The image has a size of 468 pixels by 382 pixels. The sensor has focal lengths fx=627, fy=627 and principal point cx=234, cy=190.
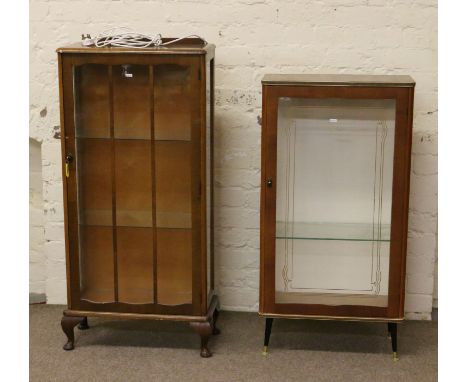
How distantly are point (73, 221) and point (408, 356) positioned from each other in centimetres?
169

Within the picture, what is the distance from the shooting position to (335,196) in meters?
2.93

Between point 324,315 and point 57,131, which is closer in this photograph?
point 324,315

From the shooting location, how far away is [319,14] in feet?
10.2

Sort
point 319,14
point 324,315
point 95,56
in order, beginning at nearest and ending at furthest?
point 95,56 < point 324,315 < point 319,14

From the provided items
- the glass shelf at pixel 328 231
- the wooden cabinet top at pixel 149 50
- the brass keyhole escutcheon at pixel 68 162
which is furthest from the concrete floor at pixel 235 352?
the wooden cabinet top at pixel 149 50

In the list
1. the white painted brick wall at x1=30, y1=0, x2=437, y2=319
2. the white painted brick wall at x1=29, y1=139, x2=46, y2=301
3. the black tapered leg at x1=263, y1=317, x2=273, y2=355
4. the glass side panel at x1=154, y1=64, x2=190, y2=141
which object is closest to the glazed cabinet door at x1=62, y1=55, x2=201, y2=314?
the glass side panel at x1=154, y1=64, x2=190, y2=141

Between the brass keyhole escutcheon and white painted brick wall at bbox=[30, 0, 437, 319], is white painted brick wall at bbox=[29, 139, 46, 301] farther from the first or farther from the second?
the brass keyhole escutcheon

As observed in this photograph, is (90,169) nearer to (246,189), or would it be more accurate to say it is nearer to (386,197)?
(246,189)

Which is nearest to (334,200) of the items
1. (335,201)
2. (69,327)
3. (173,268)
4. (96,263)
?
(335,201)

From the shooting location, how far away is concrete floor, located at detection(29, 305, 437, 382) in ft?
9.11

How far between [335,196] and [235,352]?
34.6 inches

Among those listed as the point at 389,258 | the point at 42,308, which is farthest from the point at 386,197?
the point at 42,308

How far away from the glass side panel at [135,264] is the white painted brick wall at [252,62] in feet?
1.71

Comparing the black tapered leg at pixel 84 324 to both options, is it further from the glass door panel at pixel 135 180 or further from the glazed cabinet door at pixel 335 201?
the glazed cabinet door at pixel 335 201
